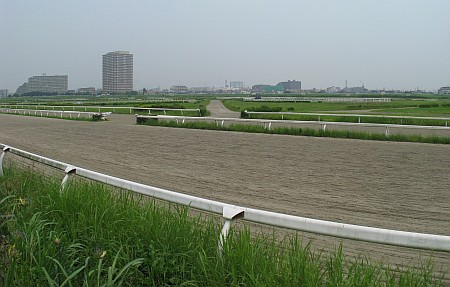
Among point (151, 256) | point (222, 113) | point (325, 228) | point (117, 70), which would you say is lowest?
point (151, 256)

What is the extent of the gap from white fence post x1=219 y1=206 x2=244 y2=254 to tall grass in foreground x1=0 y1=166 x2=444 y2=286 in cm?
5

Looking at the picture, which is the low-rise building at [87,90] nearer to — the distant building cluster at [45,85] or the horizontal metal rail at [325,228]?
the distant building cluster at [45,85]

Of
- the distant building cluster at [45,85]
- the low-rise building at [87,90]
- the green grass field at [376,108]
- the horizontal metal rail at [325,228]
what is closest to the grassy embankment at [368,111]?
the green grass field at [376,108]

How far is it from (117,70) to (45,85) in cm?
2834

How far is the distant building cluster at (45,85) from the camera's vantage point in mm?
119500

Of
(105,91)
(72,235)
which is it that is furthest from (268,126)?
(105,91)

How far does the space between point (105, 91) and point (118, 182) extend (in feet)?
500

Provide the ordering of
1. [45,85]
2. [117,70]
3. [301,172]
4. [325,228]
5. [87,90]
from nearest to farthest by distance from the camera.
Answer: [325,228] → [301,172] → [45,85] → [117,70] → [87,90]

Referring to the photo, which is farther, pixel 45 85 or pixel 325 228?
pixel 45 85

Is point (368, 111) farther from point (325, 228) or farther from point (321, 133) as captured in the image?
point (325, 228)

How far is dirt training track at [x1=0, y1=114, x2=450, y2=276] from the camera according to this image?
6.25 metres

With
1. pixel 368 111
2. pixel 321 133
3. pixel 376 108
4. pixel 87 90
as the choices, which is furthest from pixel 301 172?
pixel 87 90

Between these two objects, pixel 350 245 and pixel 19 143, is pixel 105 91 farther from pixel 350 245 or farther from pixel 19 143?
pixel 350 245

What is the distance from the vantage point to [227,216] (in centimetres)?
355
